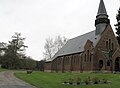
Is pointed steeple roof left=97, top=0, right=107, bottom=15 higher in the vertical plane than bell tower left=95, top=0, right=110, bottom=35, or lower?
higher

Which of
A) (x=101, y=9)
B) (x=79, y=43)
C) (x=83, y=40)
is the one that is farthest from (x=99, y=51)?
(x=79, y=43)

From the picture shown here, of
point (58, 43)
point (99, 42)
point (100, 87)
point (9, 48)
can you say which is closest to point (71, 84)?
point (100, 87)

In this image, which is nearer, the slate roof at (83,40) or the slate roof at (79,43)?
the slate roof at (83,40)

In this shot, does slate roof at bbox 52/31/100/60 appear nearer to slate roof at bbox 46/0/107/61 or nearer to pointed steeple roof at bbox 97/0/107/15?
slate roof at bbox 46/0/107/61

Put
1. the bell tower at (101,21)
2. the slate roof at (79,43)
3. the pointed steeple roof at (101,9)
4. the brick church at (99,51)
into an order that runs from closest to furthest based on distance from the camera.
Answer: the brick church at (99,51) < the bell tower at (101,21) < the slate roof at (79,43) < the pointed steeple roof at (101,9)

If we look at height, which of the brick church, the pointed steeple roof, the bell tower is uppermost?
the pointed steeple roof

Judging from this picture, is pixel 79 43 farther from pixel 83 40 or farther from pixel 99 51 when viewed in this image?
pixel 99 51

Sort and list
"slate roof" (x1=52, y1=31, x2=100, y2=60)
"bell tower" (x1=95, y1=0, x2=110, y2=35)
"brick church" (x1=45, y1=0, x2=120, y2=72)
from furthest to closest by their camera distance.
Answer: "slate roof" (x1=52, y1=31, x2=100, y2=60), "bell tower" (x1=95, y1=0, x2=110, y2=35), "brick church" (x1=45, y1=0, x2=120, y2=72)

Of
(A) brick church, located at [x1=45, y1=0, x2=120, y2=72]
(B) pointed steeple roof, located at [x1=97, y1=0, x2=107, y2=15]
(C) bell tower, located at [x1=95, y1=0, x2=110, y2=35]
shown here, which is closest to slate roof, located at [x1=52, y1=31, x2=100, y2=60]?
(A) brick church, located at [x1=45, y1=0, x2=120, y2=72]

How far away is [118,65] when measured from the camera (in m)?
57.4

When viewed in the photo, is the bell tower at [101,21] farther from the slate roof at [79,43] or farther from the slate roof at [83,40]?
the slate roof at [79,43]

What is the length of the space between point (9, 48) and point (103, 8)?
143 feet

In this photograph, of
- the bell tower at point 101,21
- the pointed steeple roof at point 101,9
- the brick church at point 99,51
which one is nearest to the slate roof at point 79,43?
the brick church at point 99,51

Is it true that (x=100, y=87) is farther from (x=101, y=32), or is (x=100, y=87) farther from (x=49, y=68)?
(x=49, y=68)
